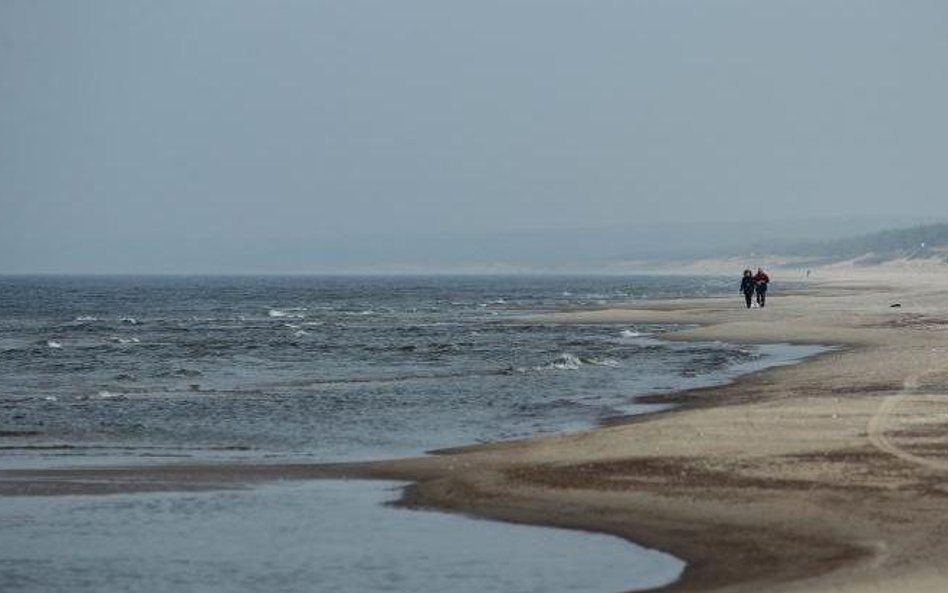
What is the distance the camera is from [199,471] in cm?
2127

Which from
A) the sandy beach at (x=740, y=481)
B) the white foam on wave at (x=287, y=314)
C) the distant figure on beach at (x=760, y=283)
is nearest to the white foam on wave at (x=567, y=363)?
the sandy beach at (x=740, y=481)

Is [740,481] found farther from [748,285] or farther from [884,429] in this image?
[748,285]

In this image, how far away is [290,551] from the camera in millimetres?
15227

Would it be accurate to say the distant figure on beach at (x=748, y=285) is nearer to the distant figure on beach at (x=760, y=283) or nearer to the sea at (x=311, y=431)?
the distant figure on beach at (x=760, y=283)

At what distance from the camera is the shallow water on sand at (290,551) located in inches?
542

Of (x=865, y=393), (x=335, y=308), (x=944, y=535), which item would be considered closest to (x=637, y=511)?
(x=944, y=535)

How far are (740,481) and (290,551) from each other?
5.15 m

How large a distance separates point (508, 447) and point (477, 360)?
23.9m

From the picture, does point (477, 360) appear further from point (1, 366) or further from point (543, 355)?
point (1, 366)

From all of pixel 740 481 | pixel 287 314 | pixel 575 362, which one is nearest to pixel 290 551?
pixel 740 481

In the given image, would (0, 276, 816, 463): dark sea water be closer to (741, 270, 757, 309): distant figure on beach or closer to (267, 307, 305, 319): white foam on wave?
(741, 270, 757, 309): distant figure on beach

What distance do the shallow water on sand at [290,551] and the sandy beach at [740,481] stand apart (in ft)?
2.00

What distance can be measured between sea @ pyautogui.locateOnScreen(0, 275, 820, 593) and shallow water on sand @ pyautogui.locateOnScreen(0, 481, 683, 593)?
0.12ft

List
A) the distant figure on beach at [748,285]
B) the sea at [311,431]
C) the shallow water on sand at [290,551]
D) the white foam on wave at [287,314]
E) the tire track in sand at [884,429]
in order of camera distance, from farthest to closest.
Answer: the white foam on wave at [287,314] → the distant figure on beach at [748,285] → the tire track in sand at [884,429] → the sea at [311,431] → the shallow water on sand at [290,551]
